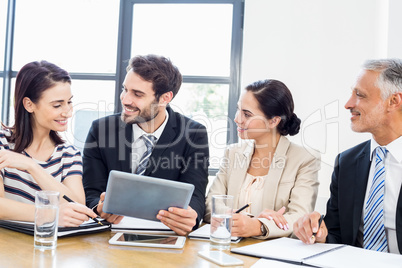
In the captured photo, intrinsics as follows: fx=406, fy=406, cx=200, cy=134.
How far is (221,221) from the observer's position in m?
1.39

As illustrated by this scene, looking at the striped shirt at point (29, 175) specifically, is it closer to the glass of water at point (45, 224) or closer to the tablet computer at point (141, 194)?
the tablet computer at point (141, 194)

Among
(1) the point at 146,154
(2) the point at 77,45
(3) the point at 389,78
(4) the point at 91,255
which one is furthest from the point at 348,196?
(2) the point at 77,45

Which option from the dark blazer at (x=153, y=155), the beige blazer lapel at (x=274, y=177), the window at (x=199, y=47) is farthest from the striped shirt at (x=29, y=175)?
the window at (x=199, y=47)

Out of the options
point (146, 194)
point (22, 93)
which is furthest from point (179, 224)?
point (22, 93)

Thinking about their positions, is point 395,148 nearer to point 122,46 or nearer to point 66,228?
point 66,228

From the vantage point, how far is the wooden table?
1.16 metres

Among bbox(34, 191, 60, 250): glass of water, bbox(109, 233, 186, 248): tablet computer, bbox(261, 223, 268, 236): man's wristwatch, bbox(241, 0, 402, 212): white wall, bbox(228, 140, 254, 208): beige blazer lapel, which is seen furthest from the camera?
bbox(241, 0, 402, 212): white wall

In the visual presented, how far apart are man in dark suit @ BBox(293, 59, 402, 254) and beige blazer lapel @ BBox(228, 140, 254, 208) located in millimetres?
555

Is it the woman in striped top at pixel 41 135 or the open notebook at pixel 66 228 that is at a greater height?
the woman in striped top at pixel 41 135

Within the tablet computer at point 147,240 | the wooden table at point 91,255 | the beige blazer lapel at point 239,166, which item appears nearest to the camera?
the wooden table at point 91,255

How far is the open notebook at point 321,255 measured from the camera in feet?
4.09

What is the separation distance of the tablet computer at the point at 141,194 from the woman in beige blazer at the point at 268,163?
0.56 meters

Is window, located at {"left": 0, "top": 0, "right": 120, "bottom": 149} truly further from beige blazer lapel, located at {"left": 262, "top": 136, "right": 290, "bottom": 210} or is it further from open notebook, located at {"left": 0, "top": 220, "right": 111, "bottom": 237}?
open notebook, located at {"left": 0, "top": 220, "right": 111, "bottom": 237}

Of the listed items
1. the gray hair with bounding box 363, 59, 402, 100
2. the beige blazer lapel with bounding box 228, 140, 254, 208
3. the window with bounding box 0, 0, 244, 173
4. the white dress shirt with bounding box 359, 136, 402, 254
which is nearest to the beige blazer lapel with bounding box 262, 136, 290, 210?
the beige blazer lapel with bounding box 228, 140, 254, 208
